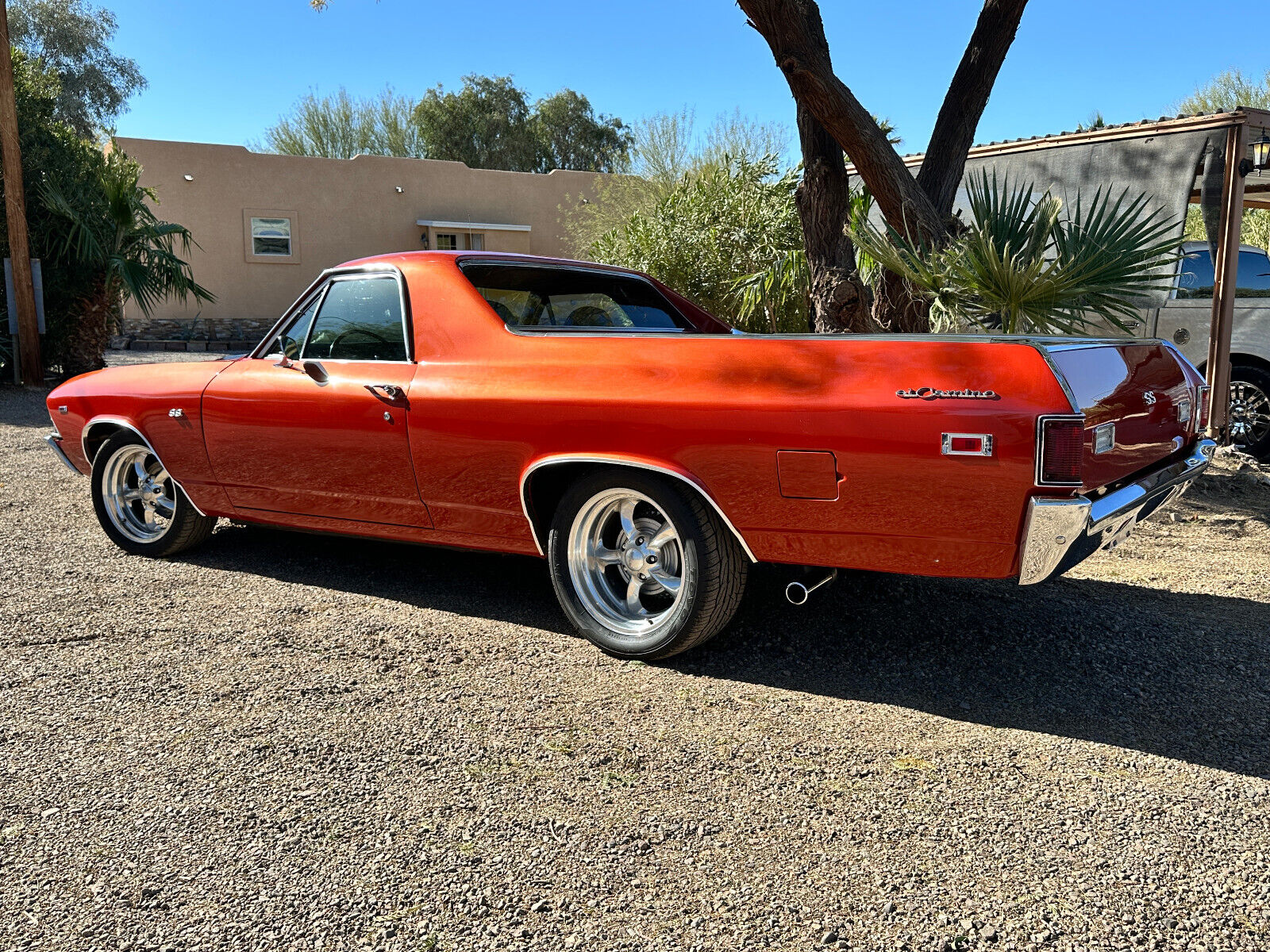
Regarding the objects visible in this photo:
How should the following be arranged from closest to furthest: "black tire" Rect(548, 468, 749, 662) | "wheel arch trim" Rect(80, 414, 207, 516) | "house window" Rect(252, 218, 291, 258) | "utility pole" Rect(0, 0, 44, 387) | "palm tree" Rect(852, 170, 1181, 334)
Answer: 1. "black tire" Rect(548, 468, 749, 662)
2. "wheel arch trim" Rect(80, 414, 207, 516)
3. "palm tree" Rect(852, 170, 1181, 334)
4. "utility pole" Rect(0, 0, 44, 387)
5. "house window" Rect(252, 218, 291, 258)

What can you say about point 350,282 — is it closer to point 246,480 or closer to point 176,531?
point 246,480

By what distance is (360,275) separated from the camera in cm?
469

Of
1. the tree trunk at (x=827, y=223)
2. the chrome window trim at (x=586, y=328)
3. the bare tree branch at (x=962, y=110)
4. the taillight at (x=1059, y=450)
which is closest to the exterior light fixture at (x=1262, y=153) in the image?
the bare tree branch at (x=962, y=110)

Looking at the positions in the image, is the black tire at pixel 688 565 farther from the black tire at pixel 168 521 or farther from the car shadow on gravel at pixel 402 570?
Answer: the black tire at pixel 168 521

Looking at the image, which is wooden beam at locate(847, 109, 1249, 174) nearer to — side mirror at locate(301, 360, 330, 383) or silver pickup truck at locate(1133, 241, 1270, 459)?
silver pickup truck at locate(1133, 241, 1270, 459)

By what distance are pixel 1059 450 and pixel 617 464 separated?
4.75 ft

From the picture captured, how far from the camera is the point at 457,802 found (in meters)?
2.83

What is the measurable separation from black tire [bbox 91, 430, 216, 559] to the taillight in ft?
13.1

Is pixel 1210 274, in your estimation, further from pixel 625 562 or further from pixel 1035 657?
pixel 625 562

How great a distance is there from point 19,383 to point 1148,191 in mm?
13180

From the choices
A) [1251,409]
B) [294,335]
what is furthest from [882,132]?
[294,335]

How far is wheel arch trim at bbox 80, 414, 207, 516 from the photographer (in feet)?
17.1

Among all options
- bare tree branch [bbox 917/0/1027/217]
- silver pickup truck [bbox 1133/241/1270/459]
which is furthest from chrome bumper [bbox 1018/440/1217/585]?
silver pickup truck [bbox 1133/241/1270/459]

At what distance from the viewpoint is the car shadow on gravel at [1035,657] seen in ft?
11.0
